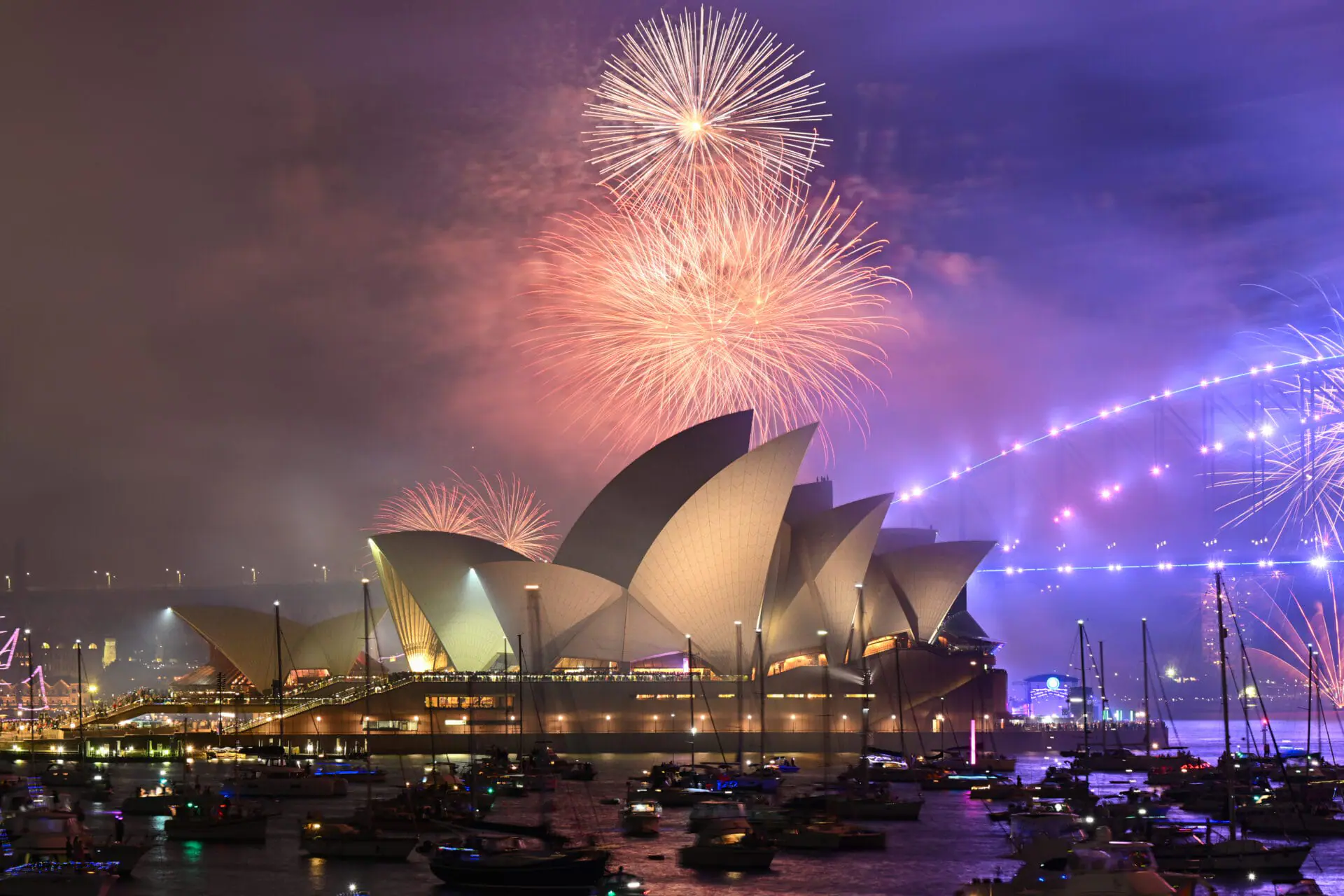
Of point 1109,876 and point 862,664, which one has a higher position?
point 862,664

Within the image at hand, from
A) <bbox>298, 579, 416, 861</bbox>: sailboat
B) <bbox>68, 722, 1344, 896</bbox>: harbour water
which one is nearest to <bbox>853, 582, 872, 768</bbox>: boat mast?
<bbox>68, 722, 1344, 896</bbox>: harbour water

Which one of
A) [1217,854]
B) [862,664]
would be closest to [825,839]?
[1217,854]

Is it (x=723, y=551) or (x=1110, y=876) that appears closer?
(x=1110, y=876)

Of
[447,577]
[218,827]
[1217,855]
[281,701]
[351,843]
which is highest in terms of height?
[447,577]

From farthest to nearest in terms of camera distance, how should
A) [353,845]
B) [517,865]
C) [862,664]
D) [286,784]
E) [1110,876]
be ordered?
[862,664] → [286,784] → [353,845] → [517,865] → [1110,876]

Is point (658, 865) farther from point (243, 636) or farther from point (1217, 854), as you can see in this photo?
point (243, 636)

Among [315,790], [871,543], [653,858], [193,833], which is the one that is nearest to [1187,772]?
[871,543]

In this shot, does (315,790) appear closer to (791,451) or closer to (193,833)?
(193,833)

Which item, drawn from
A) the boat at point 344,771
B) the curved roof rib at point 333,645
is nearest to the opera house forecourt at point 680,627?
the boat at point 344,771
